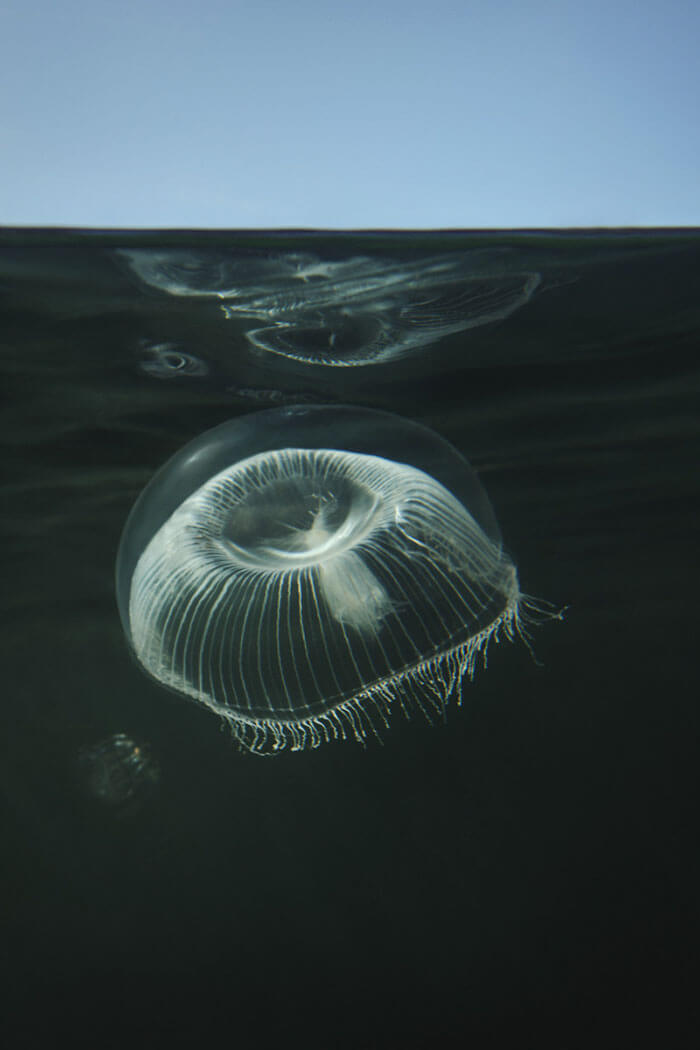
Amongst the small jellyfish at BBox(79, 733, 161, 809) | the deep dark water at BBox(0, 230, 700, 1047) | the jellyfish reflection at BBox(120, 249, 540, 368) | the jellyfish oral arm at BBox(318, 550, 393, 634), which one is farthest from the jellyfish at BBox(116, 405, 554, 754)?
the small jellyfish at BBox(79, 733, 161, 809)

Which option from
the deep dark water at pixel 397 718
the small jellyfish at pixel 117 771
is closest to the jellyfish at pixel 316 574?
the deep dark water at pixel 397 718

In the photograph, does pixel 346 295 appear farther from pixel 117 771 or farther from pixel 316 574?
pixel 117 771

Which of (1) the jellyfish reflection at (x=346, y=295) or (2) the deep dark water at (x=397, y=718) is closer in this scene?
(1) the jellyfish reflection at (x=346, y=295)

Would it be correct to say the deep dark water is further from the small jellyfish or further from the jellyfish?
the jellyfish

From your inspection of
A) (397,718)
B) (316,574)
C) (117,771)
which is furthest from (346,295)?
(117,771)

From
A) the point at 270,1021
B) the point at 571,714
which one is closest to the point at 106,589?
the point at 270,1021

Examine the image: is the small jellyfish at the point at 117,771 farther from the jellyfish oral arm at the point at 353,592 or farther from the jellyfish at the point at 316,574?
the jellyfish oral arm at the point at 353,592
